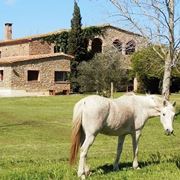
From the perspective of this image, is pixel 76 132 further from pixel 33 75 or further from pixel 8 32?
pixel 8 32

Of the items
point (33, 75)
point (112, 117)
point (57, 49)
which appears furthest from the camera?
point (57, 49)

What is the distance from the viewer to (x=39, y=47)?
61.0 m

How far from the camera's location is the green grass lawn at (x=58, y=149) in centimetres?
922

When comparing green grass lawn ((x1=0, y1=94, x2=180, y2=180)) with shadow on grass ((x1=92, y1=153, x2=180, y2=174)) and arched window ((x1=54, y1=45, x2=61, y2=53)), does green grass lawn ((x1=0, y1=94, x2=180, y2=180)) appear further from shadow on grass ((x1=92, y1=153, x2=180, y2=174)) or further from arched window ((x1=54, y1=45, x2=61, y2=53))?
arched window ((x1=54, y1=45, x2=61, y2=53))

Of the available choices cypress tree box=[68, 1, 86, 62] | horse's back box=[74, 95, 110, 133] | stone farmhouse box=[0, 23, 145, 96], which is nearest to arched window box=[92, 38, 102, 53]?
stone farmhouse box=[0, 23, 145, 96]

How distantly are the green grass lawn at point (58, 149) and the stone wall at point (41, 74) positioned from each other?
11599mm

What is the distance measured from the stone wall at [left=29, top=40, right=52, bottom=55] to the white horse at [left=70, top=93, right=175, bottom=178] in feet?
166

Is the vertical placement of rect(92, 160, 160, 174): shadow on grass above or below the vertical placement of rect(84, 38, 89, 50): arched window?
below

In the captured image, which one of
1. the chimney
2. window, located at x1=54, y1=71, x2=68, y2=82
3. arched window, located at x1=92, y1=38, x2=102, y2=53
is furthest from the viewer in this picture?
the chimney

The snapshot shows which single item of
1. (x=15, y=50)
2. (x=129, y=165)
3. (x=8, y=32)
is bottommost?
(x=129, y=165)

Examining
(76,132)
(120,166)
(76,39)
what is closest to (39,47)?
(76,39)

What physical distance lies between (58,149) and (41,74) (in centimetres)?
3916

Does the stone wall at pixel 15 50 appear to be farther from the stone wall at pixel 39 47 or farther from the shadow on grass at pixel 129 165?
the shadow on grass at pixel 129 165

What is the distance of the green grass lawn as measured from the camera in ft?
30.2
